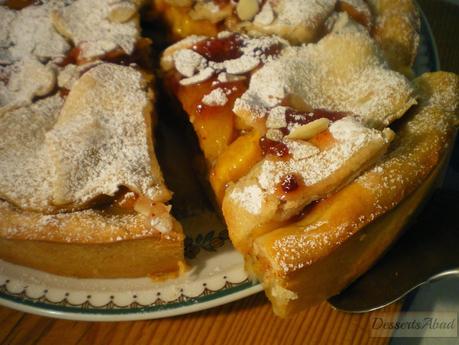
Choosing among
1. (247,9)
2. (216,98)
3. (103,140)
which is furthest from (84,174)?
(247,9)

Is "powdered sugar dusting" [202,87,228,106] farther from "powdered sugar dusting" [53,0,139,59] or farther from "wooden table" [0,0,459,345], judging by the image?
"wooden table" [0,0,459,345]

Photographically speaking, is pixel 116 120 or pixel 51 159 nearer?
pixel 51 159

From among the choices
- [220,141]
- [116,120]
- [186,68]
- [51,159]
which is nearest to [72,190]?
[51,159]

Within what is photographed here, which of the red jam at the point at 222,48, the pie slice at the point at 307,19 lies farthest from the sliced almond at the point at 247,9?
the red jam at the point at 222,48

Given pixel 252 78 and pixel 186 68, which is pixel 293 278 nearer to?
pixel 252 78

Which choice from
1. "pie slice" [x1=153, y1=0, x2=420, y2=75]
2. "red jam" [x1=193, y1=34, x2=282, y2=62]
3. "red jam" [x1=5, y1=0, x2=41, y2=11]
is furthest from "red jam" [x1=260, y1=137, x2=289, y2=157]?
"red jam" [x1=5, y1=0, x2=41, y2=11]

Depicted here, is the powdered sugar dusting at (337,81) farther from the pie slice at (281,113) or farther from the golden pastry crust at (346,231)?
the golden pastry crust at (346,231)

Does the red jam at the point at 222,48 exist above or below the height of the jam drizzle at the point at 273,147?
above
